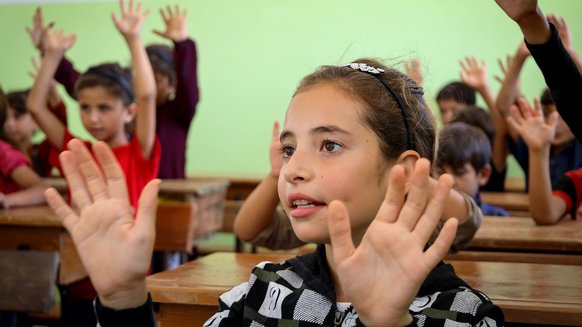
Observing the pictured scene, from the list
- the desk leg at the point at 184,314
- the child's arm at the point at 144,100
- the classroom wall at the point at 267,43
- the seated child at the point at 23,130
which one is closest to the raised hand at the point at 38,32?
the seated child at the point at 23,130

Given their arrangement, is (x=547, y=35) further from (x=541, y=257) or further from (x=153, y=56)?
(x=153, y=56)

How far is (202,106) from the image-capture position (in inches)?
285

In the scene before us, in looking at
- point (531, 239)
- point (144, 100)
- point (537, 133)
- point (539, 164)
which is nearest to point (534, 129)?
point (537, 133)

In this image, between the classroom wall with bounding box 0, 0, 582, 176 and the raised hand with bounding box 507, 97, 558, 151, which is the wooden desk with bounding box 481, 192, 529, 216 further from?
the classroom wall with bounding box 0, 0, 582, 176

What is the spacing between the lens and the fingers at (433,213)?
1021mm

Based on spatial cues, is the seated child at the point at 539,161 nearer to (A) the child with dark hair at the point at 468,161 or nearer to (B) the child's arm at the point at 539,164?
(B) the child's arm at the point at 539,164

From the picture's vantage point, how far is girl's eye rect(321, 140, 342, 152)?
1.30m

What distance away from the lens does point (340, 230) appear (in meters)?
1.02

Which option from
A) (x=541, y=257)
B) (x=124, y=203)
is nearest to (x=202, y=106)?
(x=541, y=257)

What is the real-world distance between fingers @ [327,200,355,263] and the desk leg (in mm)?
799

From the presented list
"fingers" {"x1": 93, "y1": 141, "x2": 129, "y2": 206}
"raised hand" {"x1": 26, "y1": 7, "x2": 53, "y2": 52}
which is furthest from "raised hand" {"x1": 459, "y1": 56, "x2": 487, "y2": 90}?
"fingers" {"x1": 93, "y1": 141, "x2": 129, "y2": 206}

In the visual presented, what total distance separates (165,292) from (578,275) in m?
0.93

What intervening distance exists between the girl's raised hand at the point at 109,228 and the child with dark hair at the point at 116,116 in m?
2.11

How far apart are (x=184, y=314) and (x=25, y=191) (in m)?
2.05
